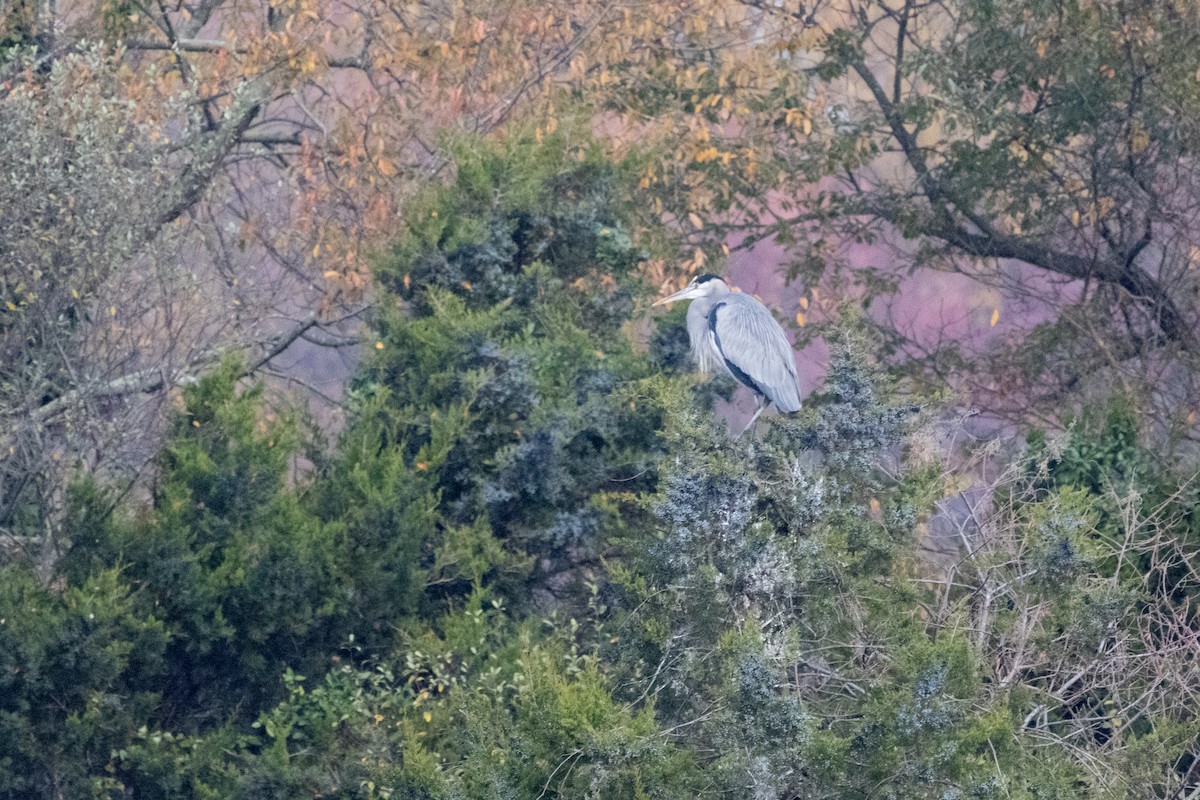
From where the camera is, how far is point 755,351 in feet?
29.8

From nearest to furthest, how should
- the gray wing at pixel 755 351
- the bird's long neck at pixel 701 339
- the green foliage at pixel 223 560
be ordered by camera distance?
the green foliage at pixel 223 560 < the gray wing at pixel 755 351 < the bird's long neck at pixel 701 339

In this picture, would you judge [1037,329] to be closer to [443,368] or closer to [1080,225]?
[1080,225]

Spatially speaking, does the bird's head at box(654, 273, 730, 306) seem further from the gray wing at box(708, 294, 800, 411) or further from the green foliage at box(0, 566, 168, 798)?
the green foliage at box(0, 566, 168, 798)

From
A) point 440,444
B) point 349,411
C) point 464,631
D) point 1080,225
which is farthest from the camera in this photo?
point 1080,225

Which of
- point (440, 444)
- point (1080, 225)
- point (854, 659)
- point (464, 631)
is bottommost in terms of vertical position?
point (854, 659)

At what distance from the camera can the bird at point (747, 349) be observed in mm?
9047

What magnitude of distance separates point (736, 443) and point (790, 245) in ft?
24.7

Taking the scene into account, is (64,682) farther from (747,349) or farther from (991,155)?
(991,155)

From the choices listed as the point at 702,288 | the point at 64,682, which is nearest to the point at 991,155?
the point at 702,288

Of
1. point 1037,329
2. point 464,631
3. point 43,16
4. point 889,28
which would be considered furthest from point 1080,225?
point 43,16

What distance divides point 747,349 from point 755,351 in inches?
2.0

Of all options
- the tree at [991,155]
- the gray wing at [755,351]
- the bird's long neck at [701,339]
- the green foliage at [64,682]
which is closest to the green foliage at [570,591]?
the green foliage at [64,682]

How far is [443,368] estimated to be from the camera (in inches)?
359

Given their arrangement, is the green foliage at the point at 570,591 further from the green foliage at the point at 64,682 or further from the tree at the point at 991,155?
the tree at the point at 991,155
